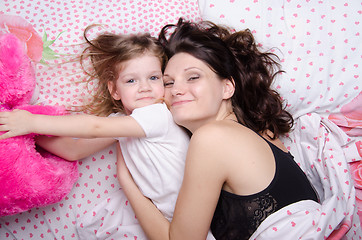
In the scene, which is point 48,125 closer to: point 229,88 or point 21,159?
point 21,159

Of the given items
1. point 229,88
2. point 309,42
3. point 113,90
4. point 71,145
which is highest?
point 309,42

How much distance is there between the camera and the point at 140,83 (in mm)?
1275

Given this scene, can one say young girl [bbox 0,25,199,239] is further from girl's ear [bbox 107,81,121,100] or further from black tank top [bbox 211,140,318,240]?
black tank top [bbox 211,140,318,240]

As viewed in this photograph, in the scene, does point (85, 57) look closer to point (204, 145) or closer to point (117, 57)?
point (117, 57)

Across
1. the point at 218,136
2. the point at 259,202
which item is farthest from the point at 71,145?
the point at 259,202

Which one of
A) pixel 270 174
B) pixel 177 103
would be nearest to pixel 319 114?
pixel 270 174

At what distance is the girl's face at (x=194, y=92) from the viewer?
1.16m

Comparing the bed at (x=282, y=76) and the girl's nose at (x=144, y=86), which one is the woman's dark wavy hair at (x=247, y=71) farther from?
the girl's nose at (x=144, y=86)

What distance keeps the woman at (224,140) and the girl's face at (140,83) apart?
0.17 feet

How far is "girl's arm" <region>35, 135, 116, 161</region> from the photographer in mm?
1203

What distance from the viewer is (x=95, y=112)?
1.39m

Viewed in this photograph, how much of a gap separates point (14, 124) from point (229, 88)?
0.76 m

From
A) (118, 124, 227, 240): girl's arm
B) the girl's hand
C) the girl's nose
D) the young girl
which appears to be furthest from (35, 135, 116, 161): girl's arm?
(118, 124, 227, 240): girl's arm

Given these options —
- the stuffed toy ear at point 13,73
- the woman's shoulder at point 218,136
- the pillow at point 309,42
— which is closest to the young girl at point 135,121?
the stuffed toy ear at point 13,73
